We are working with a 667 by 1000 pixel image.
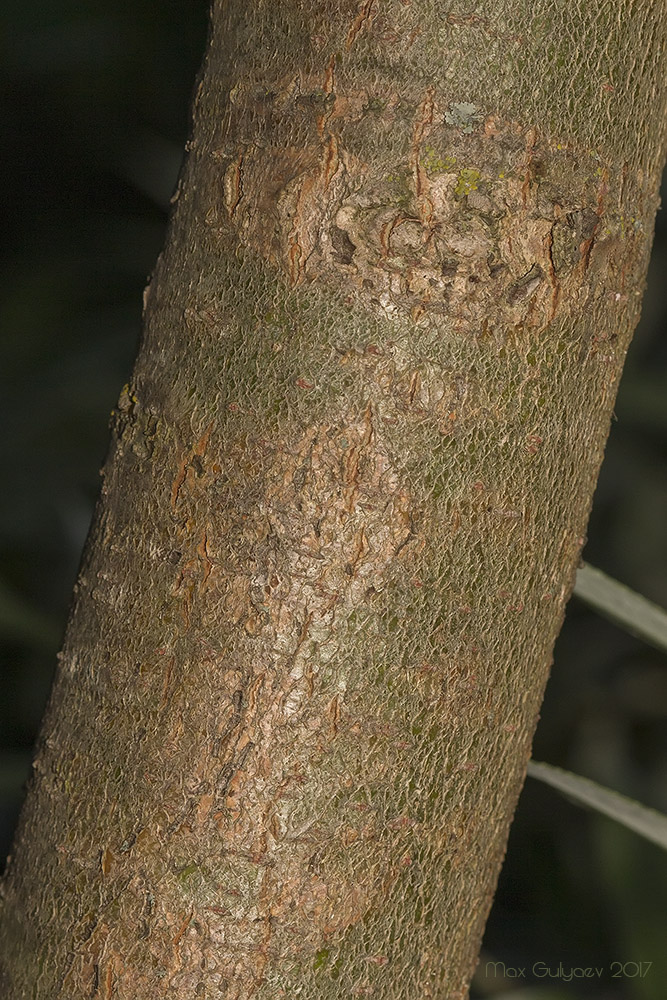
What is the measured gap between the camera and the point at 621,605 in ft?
2.00

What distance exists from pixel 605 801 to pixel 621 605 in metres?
0.12

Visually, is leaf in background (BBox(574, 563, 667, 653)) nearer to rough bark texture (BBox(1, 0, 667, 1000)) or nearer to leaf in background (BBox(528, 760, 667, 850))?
leaf in background (BBox(528, 760, 667, 850))

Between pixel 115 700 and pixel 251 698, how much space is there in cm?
6

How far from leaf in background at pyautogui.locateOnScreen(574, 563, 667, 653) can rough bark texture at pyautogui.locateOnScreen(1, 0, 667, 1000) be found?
0.23 metres

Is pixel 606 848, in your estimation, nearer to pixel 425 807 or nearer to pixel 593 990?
pixel 593 990

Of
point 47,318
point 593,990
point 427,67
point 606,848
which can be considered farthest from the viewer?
point 47,318

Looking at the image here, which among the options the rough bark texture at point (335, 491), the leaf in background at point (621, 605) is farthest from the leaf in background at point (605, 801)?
the rough bark texture at point (335, 491)

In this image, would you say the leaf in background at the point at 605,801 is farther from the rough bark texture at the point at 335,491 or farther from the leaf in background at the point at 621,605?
the rough bark texture at the point at 335,491

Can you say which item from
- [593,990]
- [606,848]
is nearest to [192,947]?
[606,848]

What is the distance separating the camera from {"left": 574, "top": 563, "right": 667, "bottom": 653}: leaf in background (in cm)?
60

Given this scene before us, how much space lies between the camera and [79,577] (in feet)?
1.36

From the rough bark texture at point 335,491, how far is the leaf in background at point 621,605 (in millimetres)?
232

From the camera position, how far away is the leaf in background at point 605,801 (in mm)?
575

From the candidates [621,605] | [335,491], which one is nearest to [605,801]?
[621,605]
